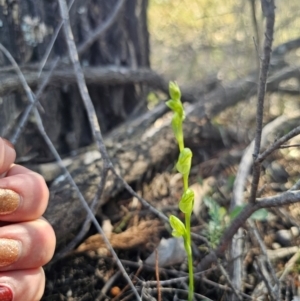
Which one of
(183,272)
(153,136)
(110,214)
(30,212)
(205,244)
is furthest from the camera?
(153,136)

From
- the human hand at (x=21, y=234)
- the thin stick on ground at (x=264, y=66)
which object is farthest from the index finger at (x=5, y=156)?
the thin stick on ground at (x=264, y=66)

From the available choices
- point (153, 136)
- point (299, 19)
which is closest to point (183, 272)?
point (153, 136)

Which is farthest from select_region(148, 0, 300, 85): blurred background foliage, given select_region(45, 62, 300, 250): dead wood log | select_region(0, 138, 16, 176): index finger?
select_region(0, 138, 16, 176): index finger

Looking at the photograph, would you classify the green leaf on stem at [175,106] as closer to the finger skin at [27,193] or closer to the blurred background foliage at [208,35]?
the finger skin at [27,193]

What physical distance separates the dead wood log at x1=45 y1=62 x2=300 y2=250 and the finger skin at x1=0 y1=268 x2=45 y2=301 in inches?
10.5

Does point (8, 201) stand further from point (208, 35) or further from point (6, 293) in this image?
point (208, 35)

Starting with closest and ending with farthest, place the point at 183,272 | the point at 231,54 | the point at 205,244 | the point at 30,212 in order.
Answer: the point at 30,212
the point at 183,272
the point at 205,244
the point at 231,54

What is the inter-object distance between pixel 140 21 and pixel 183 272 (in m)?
1.10

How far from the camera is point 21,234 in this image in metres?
0.76

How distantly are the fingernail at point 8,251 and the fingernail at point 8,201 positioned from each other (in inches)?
2.0

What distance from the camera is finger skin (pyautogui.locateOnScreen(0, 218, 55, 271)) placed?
2.46 ft

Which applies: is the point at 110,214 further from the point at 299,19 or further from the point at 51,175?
the point at 299,19

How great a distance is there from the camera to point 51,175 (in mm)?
1207

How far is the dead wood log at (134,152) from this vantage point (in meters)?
1.09
